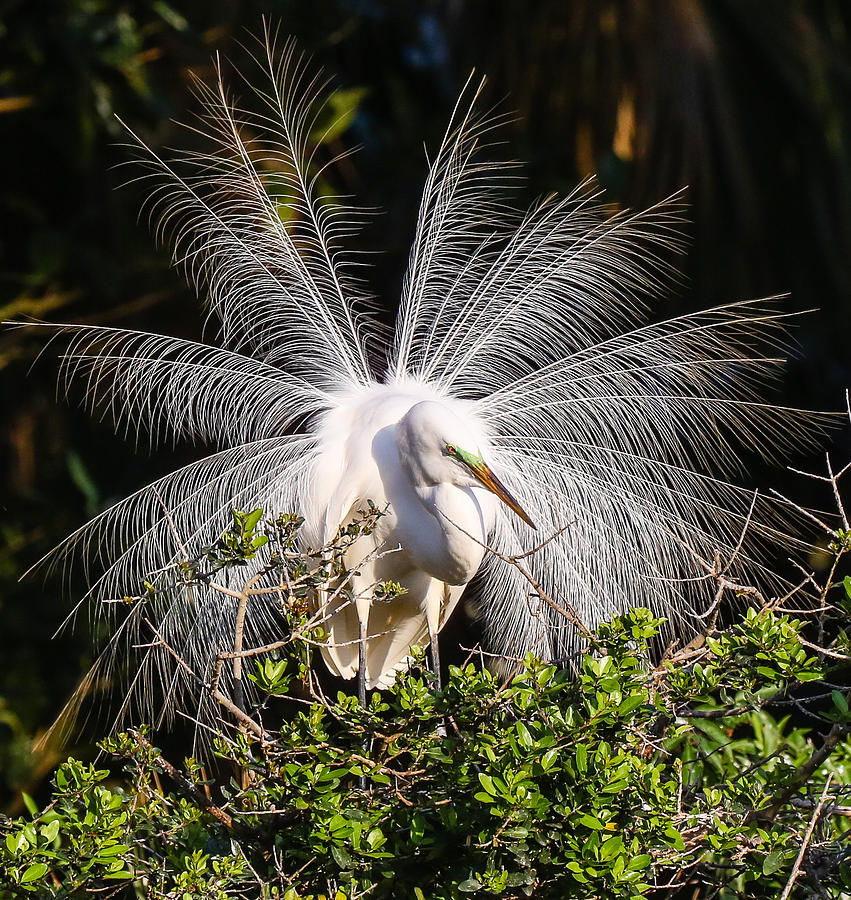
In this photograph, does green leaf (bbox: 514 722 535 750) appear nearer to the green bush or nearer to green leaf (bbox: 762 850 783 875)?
the green bush

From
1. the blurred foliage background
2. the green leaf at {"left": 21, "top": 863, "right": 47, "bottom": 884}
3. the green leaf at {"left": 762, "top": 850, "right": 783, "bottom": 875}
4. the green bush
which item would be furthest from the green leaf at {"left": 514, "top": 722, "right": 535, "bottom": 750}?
the blurred foliage background

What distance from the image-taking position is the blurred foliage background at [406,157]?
13.8 feet

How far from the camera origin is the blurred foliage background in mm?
4199

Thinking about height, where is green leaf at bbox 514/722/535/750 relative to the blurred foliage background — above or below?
below

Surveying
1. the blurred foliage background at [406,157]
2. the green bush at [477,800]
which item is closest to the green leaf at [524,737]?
the green bush at [477,800]

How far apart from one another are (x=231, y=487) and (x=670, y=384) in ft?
3.59

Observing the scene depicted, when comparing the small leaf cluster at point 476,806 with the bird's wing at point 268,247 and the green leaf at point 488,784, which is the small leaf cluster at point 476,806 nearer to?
the green leaf at point 488,784

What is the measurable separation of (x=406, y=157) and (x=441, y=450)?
2.52 meters

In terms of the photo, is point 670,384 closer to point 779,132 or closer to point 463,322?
point 463,322

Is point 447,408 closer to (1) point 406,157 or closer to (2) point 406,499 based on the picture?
(2) point 406,499

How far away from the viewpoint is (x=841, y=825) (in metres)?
2.16

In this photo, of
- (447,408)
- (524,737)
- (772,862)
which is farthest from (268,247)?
(772,862)

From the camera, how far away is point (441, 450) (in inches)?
104

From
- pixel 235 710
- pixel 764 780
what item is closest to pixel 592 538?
pixel 764 780
